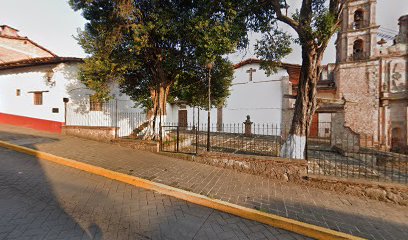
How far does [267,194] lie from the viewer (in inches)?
188

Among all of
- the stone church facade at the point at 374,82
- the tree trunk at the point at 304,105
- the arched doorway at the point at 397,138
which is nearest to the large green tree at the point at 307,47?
the tree trunk at the point at 304,105

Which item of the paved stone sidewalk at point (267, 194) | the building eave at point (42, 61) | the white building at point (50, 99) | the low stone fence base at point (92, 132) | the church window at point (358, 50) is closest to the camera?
the paved stone sidewalk at point (267, 194)

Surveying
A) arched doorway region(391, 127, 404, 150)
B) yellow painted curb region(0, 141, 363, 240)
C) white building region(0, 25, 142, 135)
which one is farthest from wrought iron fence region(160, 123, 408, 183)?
arched doorway region(391, 127, 404, 150)

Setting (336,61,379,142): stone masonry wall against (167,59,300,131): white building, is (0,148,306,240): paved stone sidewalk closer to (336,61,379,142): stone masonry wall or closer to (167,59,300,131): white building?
(167,59,300,131): white building

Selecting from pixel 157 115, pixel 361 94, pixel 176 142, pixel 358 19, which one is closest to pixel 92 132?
pixel 157 115

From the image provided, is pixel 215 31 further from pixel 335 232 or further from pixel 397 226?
pixel 397 226

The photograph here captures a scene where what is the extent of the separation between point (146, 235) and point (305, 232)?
108 inches

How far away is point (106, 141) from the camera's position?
9328mm

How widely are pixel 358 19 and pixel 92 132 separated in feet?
71.2

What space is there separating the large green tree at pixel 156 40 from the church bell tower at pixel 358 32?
1261 centimetres

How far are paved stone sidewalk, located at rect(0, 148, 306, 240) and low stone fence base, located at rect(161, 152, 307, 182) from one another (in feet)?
8.26

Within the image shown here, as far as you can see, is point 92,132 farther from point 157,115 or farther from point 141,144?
point 157,115

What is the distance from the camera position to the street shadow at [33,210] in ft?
9.75

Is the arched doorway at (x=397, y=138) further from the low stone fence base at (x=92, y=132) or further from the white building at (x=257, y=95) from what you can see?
the low stone fence base at (x=92, y=132)
